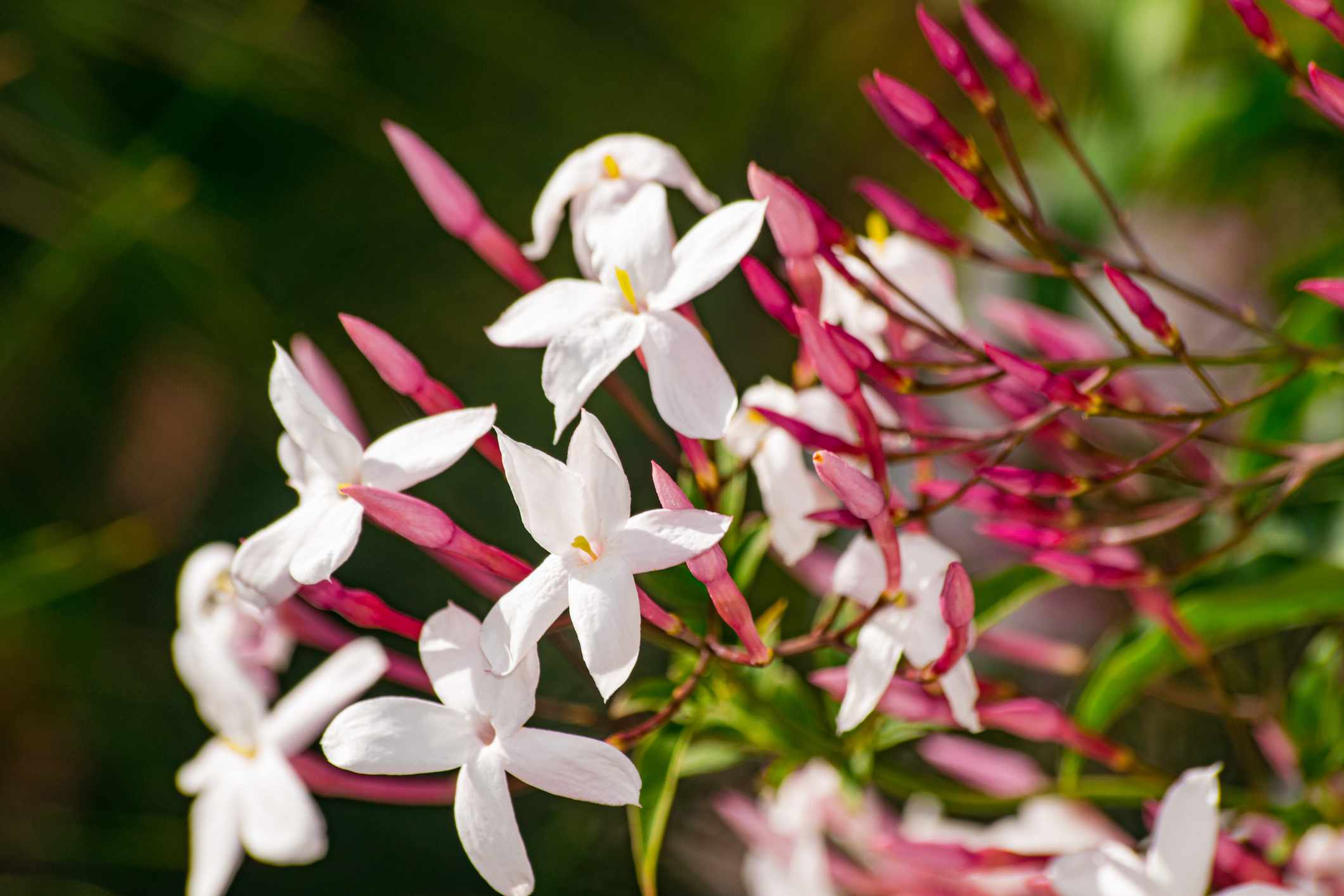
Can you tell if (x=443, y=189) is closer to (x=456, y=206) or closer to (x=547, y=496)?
(x=456, y=206)

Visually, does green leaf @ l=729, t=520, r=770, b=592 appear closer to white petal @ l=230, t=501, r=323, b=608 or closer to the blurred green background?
white petal @ l=230, t=501, r=323, b=608

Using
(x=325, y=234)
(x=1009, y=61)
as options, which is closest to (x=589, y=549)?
(x=1009, y=61)

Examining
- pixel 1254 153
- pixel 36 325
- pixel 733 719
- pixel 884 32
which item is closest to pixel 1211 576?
pixel 733 719

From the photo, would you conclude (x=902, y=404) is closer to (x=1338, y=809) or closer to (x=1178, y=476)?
(x=1178, y=476)

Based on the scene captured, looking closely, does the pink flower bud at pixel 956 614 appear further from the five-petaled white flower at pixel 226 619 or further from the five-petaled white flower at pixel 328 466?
the five-petaled white flower at pixel 226 619

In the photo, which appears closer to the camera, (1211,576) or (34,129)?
(1211,576)

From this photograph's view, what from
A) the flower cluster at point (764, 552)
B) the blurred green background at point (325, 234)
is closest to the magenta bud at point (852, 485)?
the flower cluster at point (764, 552)

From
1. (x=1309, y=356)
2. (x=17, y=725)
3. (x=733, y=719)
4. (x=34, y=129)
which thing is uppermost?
(x=34, y=129)
